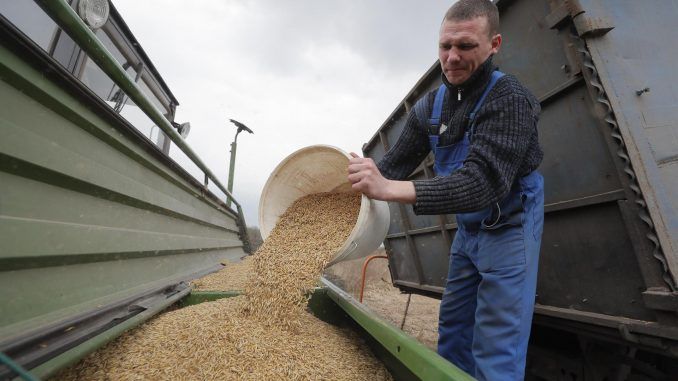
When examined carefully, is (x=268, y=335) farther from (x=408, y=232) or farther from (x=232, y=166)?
(x=232, y=166)

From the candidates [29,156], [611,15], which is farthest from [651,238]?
[29,156]

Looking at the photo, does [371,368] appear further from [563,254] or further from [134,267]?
[134,267]

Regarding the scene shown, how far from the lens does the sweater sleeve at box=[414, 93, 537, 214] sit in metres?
1.48

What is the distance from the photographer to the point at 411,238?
4.05 metres

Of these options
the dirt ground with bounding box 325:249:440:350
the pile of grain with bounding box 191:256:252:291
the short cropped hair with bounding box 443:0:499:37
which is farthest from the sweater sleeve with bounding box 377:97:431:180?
the dirt ground with bounding box 325:249:440:350

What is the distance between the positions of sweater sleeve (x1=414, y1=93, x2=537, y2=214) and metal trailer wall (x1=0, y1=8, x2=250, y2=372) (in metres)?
1.56

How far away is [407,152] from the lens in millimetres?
2281

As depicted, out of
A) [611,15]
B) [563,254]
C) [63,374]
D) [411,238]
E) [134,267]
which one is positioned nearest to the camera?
[63,374]

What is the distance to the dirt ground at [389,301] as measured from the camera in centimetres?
554

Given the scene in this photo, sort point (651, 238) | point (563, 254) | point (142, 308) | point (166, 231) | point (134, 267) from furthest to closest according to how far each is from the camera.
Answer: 1. point (166, 231)
2. point (134, 267)
3. point (563, 254)
4. point (142, 308)
5. point (651, 238)

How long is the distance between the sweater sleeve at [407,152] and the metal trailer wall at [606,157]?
0.72 metres

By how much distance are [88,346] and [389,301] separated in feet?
24.6

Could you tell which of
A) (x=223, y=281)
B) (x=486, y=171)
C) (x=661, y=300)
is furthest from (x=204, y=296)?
(x=661, y=300)

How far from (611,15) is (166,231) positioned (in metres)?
3.20
